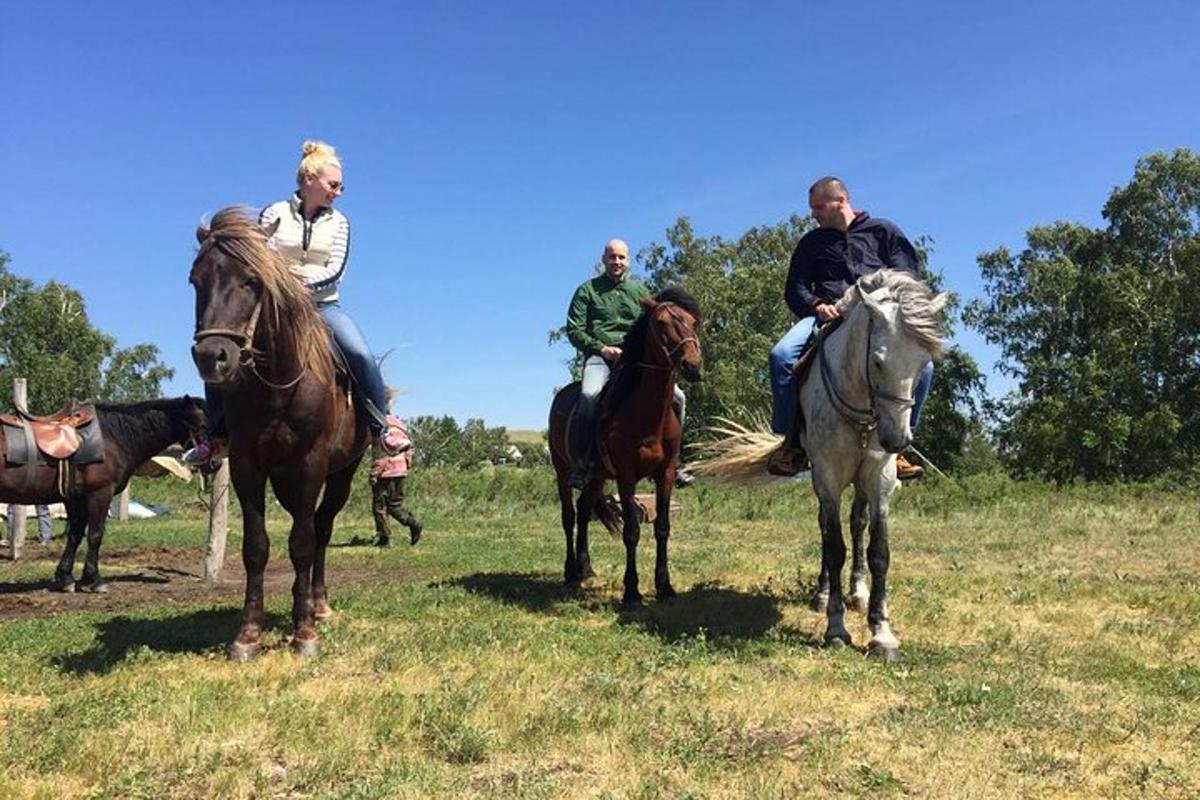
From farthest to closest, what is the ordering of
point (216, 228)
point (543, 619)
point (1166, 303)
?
1. point (1166, 303)
2. point (543, 619)
3. point (216, 228)

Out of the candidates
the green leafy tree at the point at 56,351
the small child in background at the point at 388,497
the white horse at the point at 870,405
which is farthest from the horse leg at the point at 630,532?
the green leafy tree at the point at 56,351

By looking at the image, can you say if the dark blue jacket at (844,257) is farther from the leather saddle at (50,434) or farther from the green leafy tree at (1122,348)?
the green leafy tree at (1122,348)

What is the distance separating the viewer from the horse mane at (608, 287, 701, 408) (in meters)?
7.52

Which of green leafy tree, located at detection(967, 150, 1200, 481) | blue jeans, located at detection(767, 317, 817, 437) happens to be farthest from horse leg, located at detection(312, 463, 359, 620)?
green leafy tree, located at detection(967, 150, 1200, 481)

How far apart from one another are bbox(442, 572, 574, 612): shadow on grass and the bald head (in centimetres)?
320

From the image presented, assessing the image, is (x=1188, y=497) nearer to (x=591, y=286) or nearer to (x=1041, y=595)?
(x=1041, y=595)

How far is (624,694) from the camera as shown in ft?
15.3

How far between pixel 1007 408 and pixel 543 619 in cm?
4240

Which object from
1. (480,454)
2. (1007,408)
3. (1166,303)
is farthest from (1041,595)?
(480,454)

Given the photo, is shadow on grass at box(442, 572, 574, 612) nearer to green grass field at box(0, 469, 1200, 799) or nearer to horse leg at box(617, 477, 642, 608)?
green grass field at box(0, 469, 1200, 799)

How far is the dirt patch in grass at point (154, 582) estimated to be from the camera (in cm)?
839

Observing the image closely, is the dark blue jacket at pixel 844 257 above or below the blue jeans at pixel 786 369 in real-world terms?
above

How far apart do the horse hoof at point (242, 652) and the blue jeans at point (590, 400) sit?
3528mm

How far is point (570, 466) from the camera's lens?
9.02 meters
